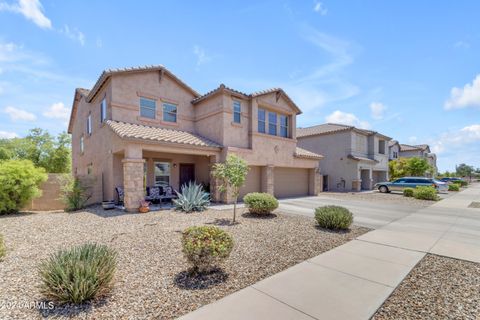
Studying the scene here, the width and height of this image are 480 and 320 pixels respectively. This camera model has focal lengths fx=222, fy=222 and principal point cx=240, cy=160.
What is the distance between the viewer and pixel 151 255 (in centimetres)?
543

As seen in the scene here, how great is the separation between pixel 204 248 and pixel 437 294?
167 inches

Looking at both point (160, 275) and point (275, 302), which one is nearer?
point (275, 302)

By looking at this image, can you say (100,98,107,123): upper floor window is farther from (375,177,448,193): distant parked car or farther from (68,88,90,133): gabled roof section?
(375,177,448,193): distant parked car

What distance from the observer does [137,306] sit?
11.1ft

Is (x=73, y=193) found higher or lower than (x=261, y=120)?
lower

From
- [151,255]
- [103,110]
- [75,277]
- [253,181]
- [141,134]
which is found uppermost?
[103,110]

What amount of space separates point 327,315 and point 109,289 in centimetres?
350

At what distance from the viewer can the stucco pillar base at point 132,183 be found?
10.8 m

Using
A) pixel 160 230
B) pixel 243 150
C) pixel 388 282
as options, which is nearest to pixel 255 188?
pixel 243 150

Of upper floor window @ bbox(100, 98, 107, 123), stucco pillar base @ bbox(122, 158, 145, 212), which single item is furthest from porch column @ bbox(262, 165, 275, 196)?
upper floor window @ bbox(100, 98, 107, 123)

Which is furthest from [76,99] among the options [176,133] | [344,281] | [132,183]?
[344,281]

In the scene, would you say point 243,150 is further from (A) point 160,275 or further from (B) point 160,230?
(A) point 160,275

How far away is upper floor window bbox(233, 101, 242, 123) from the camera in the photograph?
1487cm

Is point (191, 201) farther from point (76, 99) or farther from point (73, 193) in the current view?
point (76, 99)
